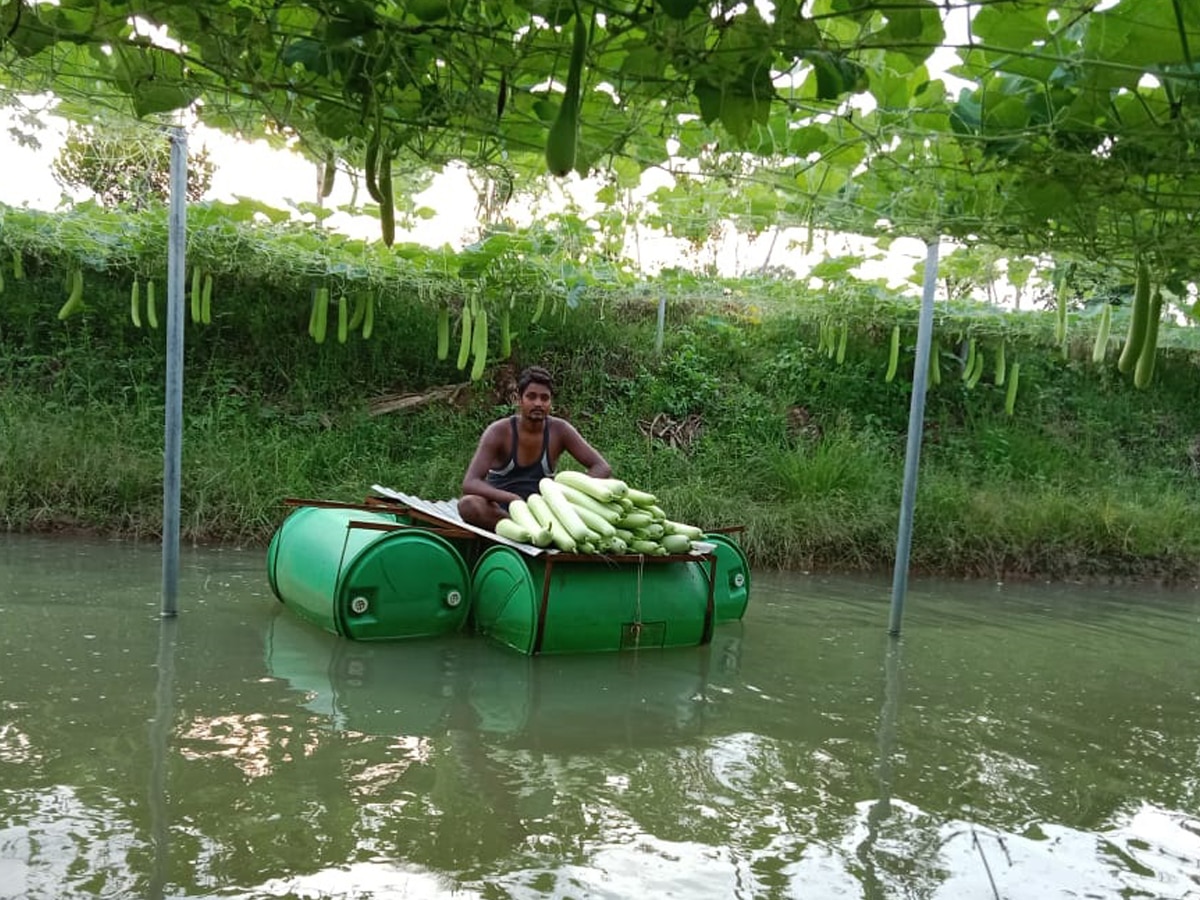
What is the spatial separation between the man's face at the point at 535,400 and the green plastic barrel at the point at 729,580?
4.58 ft

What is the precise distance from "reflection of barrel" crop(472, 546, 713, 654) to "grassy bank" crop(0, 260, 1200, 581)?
150 inches

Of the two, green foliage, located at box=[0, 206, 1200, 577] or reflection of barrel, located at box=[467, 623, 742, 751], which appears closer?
reflection of barrel, located at box=[467, 623, 742, 751]

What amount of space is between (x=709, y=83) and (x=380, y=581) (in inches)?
145

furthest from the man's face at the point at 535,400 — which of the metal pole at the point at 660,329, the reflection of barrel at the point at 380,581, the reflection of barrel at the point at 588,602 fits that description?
the metal pole at the point at 660,329

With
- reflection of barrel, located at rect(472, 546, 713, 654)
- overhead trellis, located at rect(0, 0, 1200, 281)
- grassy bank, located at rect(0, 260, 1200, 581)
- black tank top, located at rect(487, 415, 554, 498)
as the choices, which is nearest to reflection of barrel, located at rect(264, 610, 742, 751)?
reflection of barrel, located at rect(472, 546, 713, 654)

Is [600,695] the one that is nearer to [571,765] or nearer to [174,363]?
[571,765]

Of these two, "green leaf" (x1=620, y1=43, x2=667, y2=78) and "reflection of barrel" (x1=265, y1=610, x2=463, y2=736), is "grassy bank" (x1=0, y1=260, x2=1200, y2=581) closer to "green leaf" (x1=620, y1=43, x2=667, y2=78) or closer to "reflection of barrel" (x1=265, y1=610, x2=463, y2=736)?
"reflection of barrel" (x1=265, y1=610, x2=463, y2=736)

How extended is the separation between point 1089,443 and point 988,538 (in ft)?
16.6

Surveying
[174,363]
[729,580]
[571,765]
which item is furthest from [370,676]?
[729,580]

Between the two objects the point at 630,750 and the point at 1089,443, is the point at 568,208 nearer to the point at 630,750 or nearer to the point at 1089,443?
the point at 630,750

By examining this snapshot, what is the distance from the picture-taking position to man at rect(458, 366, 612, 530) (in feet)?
20.4

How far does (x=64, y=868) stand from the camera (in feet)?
9.30

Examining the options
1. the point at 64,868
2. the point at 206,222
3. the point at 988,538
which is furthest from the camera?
the point at 988,538

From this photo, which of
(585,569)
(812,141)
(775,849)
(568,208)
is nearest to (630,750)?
(775,849)
